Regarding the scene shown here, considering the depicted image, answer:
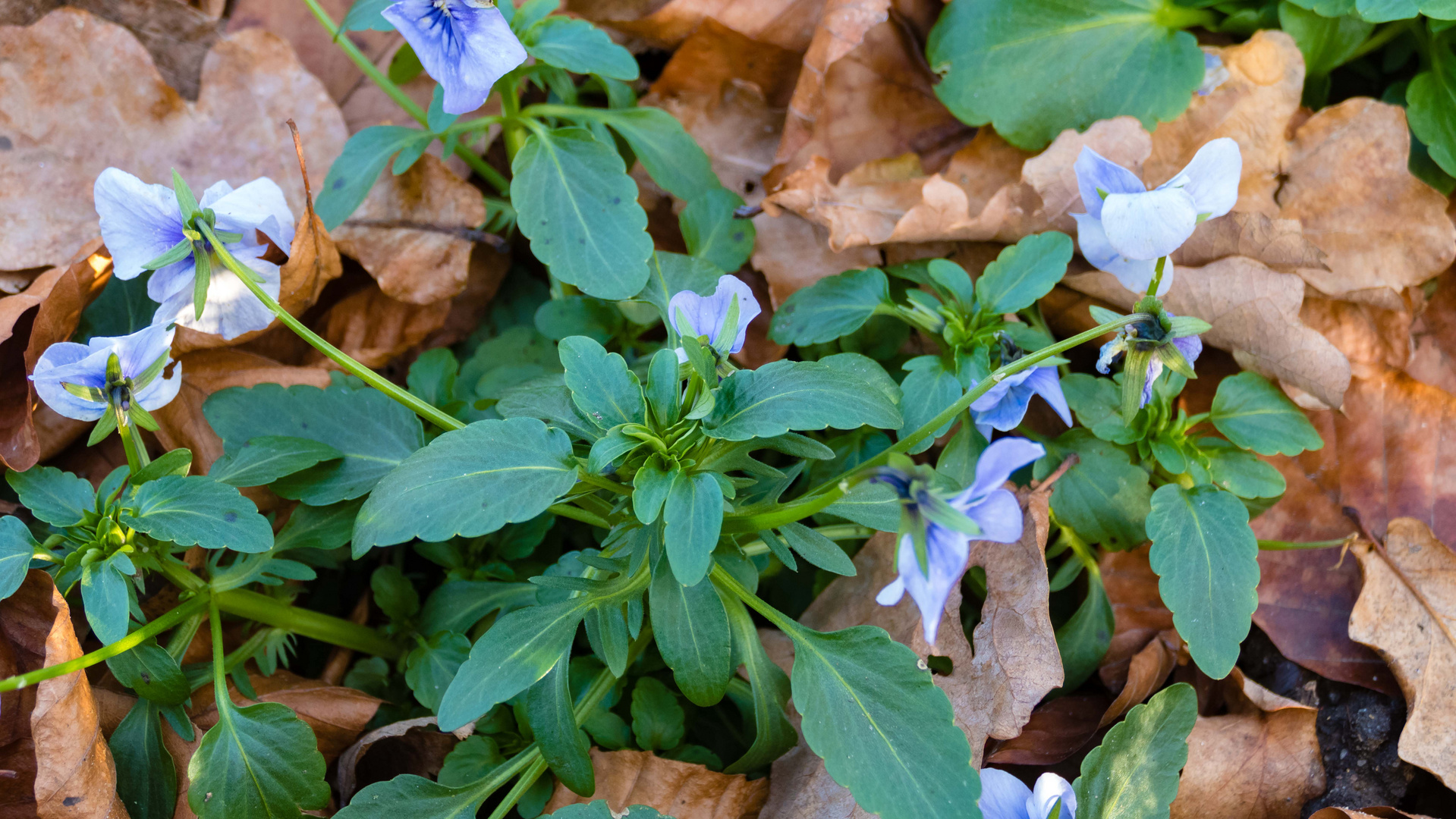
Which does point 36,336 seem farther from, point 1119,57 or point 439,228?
point 1119,57

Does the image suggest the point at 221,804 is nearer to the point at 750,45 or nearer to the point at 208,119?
the point at 208,119

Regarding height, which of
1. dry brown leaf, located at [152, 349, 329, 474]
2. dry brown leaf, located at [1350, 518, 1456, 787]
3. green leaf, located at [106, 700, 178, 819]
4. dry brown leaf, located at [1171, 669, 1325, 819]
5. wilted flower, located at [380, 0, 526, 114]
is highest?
wilted flower, located at [380, 0, 526, 114]

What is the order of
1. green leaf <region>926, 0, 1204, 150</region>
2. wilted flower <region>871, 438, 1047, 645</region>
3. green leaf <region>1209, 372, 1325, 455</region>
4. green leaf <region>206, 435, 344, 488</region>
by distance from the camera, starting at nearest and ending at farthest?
→ wilted flower <region>871, 438, 1047, 645</region> → green leaf <region>206, 435, 344, 488</region> → green leaf <region>1209, 372, 1325, 455</region> → green leaf <region>926, 0, 1204, 150</region>

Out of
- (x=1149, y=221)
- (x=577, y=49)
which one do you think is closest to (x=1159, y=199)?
(x=1149, y=221)

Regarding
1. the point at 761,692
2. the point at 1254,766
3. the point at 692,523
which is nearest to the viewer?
the point at 692,523

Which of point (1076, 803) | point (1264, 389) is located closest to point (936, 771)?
point (1076, 803)

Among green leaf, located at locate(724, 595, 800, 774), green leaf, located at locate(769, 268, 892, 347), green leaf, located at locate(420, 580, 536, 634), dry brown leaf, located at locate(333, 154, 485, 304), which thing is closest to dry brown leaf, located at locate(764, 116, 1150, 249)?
green leaf, located at locate(769, 268, 892, 347)

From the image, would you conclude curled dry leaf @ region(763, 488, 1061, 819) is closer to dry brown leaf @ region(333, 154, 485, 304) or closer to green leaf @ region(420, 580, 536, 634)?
green leaf @ region(420, 580, 536, 634)
